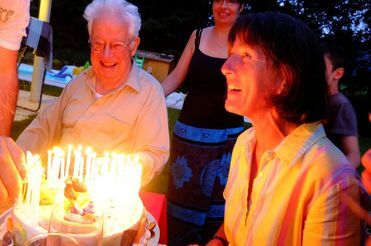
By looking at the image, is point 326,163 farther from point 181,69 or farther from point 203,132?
point 181,69

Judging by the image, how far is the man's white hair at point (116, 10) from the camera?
2859mm

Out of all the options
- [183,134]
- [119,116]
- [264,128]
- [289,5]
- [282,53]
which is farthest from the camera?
[289,5]

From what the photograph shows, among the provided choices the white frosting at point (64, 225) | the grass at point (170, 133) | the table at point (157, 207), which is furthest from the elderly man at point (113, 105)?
the grass at point (170, 133)

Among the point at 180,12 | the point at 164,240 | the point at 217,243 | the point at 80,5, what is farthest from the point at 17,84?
the point at 80,5

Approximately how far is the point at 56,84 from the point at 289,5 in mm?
10118

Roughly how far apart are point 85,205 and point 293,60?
3.35 feet

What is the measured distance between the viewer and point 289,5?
57.9 feet

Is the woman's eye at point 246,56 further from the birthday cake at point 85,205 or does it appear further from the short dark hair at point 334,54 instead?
the short dark hair at point 334,54

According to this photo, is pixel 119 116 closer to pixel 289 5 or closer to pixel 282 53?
pixel 282 53

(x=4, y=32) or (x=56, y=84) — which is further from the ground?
(x=4, y=32)

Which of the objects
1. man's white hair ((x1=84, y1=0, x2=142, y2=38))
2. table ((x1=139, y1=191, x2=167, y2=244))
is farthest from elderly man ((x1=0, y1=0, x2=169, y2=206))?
table ((x1=139, y1=191, x2=167, y2=244))

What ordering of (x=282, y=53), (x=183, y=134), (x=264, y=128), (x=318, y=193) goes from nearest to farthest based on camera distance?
(x=318, y=193) → (x=282, y=53) → (x=264, y=128) → (x=183, y=134)

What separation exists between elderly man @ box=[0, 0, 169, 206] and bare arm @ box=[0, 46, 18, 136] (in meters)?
0.55

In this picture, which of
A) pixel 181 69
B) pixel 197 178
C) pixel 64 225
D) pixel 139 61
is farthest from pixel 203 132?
pixel 139 61
